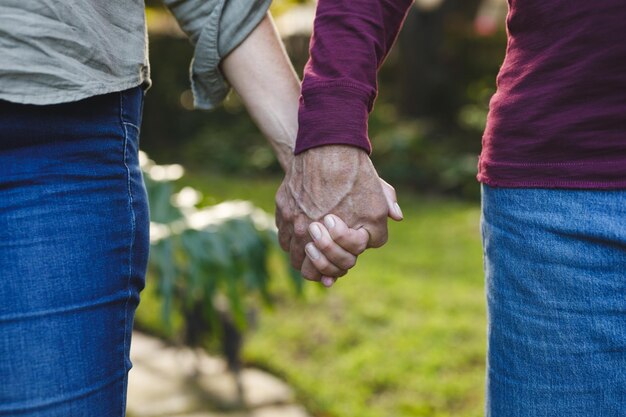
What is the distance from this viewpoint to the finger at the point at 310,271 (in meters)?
1.51

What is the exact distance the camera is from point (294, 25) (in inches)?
488

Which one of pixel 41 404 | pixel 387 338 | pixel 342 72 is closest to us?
pixel 41 404

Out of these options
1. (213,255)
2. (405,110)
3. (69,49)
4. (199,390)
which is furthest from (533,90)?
(405,110)

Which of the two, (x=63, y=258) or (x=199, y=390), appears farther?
(x=199, y=390)

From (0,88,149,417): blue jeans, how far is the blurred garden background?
184 cm

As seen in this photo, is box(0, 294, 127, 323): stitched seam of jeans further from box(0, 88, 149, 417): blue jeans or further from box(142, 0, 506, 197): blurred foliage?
box(142, 0, 506, 197): blurred foliage

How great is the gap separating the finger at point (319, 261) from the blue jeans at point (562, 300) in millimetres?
271

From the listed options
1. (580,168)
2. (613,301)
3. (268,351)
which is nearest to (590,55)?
(580,168)

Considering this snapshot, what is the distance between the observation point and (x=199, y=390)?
3.63 m

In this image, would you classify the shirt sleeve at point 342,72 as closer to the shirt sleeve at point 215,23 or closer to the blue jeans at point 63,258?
the shirt sleeve at point 215,23

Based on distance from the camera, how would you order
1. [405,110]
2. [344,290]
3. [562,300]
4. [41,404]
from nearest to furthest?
[41,404] → [562,300] → [344,290] → [405,110]

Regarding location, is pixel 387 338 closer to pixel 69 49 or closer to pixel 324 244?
pixel 324 244

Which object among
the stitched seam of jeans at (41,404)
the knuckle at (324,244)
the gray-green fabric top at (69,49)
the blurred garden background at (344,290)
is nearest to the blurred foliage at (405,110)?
the blurred garden background at (344,290)

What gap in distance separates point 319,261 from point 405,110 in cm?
975
